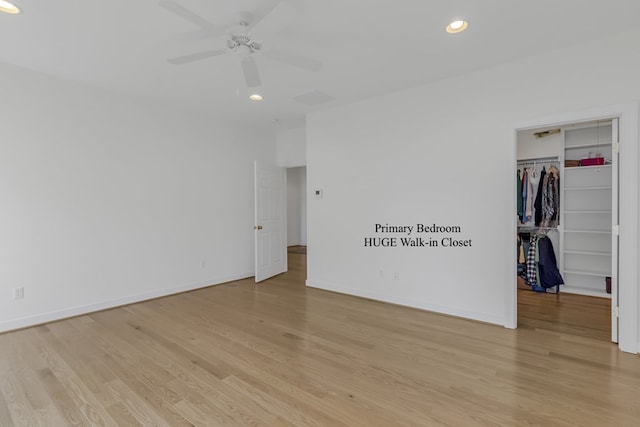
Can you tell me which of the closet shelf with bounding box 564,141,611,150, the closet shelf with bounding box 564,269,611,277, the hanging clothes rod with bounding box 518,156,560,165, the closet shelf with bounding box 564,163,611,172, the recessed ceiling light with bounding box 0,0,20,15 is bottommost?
the closet shelf with bounding box 564,269,611,277

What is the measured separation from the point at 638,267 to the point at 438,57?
2.68 meters

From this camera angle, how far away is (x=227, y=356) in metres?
2.67

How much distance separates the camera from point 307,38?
9.04ft

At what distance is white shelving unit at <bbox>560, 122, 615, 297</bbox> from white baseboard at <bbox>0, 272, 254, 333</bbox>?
5652 mm

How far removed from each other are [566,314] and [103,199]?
19.6 ft

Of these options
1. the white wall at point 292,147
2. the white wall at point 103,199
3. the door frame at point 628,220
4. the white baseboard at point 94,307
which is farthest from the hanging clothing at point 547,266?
the white baseboard at point 94,307

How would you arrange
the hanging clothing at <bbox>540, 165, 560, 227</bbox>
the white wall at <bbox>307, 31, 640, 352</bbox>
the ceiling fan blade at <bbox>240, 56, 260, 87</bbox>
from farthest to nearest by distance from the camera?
the hanging clothing at <bbox>540, 165, 560, 227</bbox>, the white wall at <bbox>307, 31, 640, 352</bbox>, the ceiling fan blade at <bbox>240, 56, 260, 87</bbox>

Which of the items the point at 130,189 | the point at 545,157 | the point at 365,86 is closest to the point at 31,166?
the point at 130,189

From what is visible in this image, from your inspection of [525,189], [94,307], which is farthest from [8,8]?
[525,189]

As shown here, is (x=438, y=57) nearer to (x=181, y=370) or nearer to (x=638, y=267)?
(x=638, y=267)

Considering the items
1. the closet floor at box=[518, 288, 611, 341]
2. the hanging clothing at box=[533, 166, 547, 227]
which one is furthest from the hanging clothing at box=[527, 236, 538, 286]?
the hanging clothing at box=[533, 166, 547, 227]

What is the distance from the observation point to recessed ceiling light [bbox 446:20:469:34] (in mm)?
2527

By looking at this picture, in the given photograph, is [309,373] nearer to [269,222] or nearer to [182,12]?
[182,12]

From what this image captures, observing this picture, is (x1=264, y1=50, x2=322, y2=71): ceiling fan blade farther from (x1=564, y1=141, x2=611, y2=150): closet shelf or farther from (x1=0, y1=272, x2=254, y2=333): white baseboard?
(x1=564, y1=141, x2=611, y2=150): closet shelf
